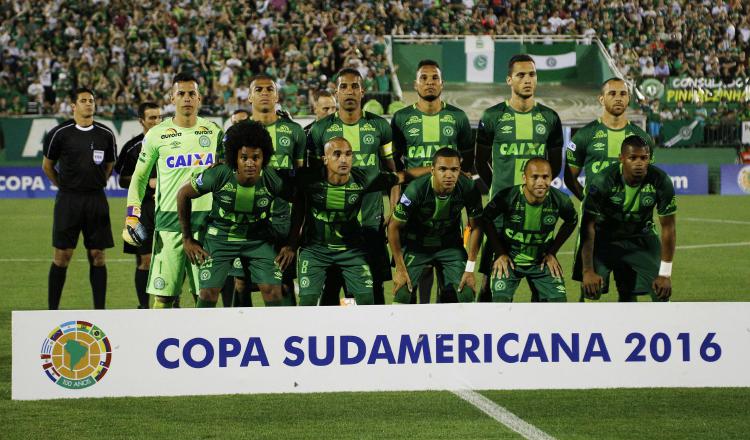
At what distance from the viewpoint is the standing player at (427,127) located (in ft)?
27.9

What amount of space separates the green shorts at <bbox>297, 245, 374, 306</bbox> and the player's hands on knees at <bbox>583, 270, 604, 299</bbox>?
5.05ft

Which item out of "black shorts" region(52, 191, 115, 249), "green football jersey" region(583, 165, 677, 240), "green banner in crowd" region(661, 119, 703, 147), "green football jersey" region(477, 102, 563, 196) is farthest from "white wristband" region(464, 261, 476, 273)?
"green banner in crowd" region(661, 119, 703, 147)

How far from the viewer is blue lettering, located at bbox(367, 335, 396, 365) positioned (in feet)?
21.4

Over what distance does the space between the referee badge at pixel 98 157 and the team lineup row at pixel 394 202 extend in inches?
56.9

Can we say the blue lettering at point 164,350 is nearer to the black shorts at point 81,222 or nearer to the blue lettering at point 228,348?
the blue lettering at point 228,348

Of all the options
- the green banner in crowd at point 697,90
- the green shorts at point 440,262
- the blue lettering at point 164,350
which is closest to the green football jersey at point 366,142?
the green shorts at point 440,262

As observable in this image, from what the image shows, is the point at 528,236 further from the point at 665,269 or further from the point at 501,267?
the point at 665,269

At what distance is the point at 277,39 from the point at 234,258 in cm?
2220

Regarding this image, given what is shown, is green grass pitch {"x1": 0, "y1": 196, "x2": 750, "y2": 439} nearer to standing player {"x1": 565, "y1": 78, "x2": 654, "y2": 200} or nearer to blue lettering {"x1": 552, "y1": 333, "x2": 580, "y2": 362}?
blue lettering {"x1": 552, "y1": 333, "x2": 580, "y2": 362}

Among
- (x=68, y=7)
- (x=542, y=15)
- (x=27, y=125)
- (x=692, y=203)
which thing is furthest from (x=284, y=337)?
(x=542, y=15)

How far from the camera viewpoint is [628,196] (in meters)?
8.08

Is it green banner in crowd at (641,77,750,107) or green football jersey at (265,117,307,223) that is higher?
green banner in crowd at (641,77,750,107)

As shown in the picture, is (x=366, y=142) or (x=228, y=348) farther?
(x=366, y=142)

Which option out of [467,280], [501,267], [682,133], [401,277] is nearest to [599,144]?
[501,267]
